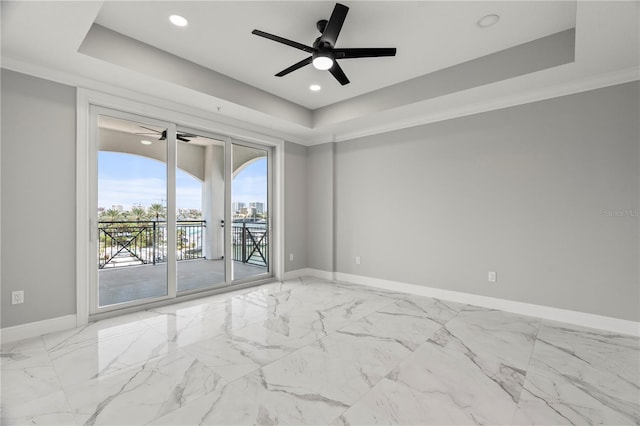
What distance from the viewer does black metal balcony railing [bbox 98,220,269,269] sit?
138 inches

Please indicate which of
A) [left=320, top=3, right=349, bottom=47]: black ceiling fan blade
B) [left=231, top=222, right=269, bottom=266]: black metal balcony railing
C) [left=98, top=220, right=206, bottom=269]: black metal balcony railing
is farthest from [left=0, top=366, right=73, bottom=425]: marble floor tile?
[left=320, top=3, right=349, bottom=47]: black ceiling fan blade

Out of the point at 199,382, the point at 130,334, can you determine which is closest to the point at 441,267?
the point at 199,382

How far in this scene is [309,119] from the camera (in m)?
4.83

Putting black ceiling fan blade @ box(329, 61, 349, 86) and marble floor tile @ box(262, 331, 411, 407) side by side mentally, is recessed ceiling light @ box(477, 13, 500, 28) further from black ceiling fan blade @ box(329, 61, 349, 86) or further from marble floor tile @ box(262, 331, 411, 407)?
marble floor tile @ box(262, 331, 411, 407)

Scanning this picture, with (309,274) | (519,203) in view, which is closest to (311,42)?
(519,203)

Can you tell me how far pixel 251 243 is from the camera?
520cm

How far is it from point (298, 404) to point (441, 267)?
9.62ft

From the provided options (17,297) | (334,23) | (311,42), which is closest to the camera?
(334,23)

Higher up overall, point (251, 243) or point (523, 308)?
point (251, 243)

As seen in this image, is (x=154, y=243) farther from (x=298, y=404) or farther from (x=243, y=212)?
(x=298, y=404)

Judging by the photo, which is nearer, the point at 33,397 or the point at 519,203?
the point at 33,397

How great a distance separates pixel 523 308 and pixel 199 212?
437 centimetres

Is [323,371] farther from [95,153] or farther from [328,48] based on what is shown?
[95,153]

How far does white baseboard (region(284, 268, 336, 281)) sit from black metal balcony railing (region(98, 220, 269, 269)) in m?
1.02
